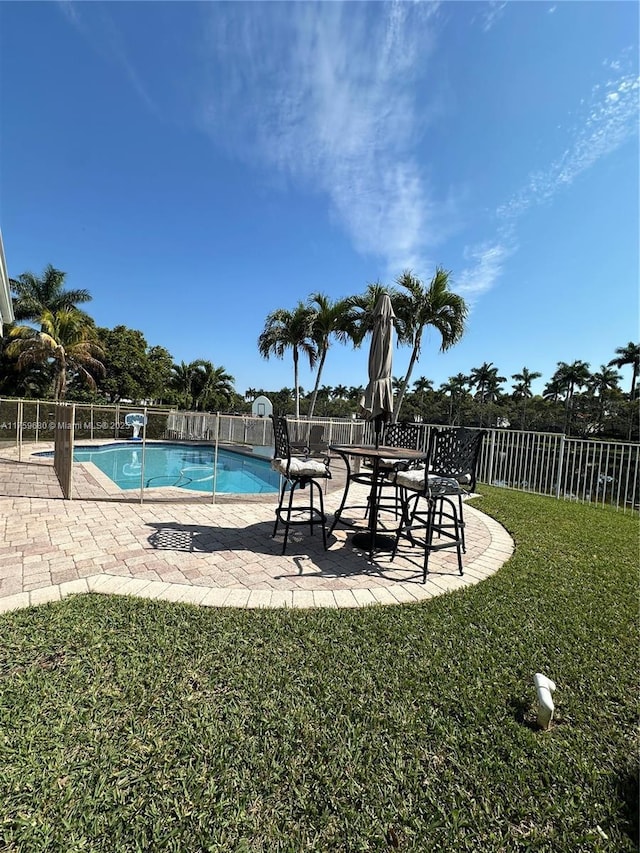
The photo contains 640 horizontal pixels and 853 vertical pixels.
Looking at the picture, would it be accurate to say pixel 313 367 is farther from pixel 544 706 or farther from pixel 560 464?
pixel 544 706

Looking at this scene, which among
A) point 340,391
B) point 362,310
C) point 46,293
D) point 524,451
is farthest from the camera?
point 340,391

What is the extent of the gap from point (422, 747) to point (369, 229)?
10.4 m

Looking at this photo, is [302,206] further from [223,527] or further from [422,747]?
[422,747]

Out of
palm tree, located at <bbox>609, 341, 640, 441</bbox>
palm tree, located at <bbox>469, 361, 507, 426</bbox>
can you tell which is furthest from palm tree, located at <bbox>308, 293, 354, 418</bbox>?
palm tree, located at <bbox>469, 361, 507, 426</bbox>

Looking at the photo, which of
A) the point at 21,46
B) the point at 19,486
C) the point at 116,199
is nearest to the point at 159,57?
the point at 21,46

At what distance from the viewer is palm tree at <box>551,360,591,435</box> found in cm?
3956

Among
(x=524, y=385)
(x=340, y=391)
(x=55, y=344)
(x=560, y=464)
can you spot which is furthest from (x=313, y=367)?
(x=340, y=391)

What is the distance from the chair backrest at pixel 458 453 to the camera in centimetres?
363

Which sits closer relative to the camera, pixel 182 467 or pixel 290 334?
pixel 182 467

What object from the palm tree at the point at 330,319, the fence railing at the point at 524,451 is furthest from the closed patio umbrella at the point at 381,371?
the palm tree at the point at 330,319

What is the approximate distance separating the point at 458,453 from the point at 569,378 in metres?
46.4

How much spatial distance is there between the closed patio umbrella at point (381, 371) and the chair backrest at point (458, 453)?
2.05 feet

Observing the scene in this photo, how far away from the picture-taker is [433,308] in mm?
10695

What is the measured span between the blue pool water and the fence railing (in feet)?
3.44
